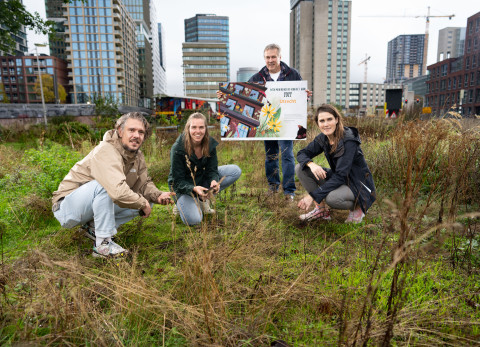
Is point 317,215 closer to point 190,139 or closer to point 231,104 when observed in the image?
point 190,139

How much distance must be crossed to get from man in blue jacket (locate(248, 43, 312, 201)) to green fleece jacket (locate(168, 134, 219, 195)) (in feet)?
3.60

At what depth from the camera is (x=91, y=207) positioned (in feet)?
8.13

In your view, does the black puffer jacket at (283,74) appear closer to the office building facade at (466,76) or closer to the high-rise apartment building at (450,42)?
the office building facade at (466,76)

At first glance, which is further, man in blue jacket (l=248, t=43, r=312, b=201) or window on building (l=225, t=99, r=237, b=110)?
window on building (l=225, t=99, r=237, b=110)

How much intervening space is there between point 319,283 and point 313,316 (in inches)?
13.0

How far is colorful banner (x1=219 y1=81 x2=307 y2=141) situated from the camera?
4.43 m

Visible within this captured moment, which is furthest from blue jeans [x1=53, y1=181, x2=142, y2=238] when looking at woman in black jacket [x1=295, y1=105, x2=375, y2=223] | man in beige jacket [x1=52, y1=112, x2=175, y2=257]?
woman in black jacket [x1=295, y1=105, x2=375, y2=223]

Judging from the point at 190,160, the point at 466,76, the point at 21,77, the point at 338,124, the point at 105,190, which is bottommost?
the point at 105,190

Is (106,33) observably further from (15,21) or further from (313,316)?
(313,316)

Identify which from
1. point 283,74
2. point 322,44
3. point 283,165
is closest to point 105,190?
point 283,165

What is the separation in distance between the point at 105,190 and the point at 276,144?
2846 millimetres

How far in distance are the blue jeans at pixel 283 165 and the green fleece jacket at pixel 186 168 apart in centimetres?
117

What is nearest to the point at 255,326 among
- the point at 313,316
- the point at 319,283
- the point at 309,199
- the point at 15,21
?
the point at 313,316

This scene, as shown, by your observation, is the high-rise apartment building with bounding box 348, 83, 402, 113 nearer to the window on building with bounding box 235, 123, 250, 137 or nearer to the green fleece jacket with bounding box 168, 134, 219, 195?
the window on building with bounding box 235, 123, 250, 137
